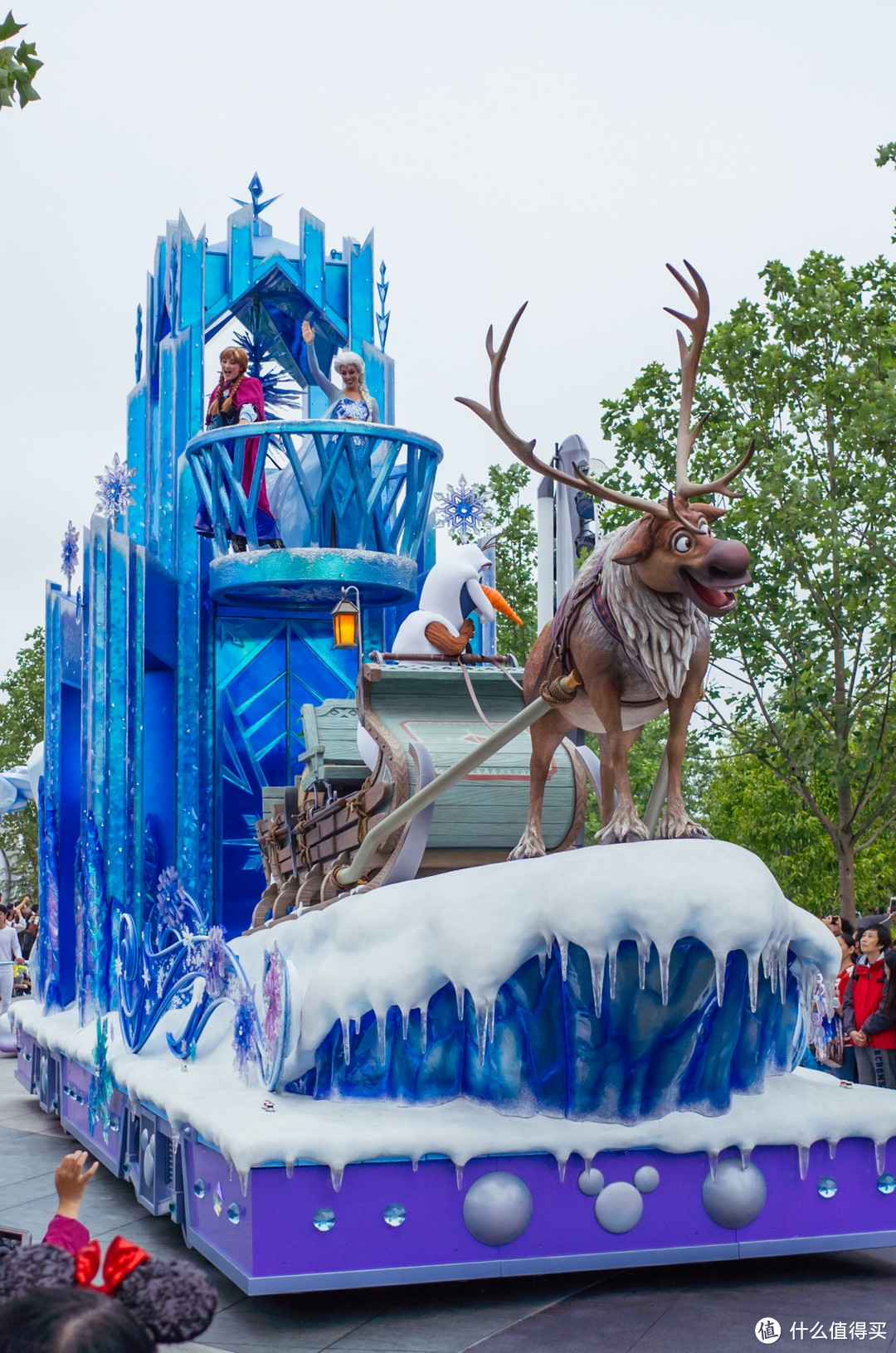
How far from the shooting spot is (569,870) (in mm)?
5008

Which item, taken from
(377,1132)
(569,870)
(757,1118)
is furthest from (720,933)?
(377,1132)

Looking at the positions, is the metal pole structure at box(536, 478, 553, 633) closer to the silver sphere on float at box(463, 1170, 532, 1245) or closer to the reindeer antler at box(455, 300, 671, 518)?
the reindeer antler at box(455, 300, 671, 518)

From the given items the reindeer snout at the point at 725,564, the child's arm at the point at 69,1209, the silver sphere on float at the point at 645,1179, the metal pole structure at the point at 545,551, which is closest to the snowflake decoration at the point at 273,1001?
the silver sphere on float at the point at 645,1179

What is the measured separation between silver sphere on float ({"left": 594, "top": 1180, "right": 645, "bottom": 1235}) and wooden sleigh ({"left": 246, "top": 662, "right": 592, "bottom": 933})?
5.32 feet

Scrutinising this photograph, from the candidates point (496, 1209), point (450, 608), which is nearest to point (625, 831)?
point (496, 1209)

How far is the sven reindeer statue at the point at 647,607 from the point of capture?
16.1 feet

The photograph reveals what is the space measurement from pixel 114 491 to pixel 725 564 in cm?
657

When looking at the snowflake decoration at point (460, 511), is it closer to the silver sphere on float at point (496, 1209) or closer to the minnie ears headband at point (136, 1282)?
the silver sphere on float at point (496, 1209)

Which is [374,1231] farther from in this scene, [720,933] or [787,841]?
[787,841]

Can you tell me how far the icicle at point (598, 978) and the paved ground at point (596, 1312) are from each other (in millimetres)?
1075

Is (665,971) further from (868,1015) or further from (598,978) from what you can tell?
(868,1015)

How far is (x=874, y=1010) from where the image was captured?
8.02 m

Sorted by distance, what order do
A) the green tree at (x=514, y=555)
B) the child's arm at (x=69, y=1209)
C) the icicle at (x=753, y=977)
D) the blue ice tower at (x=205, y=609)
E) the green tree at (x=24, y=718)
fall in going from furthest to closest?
the green tree at (x=24, y=718)
the green tree at (x=514, y=555)
the blue ice tower at (x=205, y=609)
the icicle at (x=753, y=977)
the child's arm at (x=69, y=1209)

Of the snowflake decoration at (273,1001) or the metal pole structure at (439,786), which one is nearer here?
the metal pole structure at (439,786)
